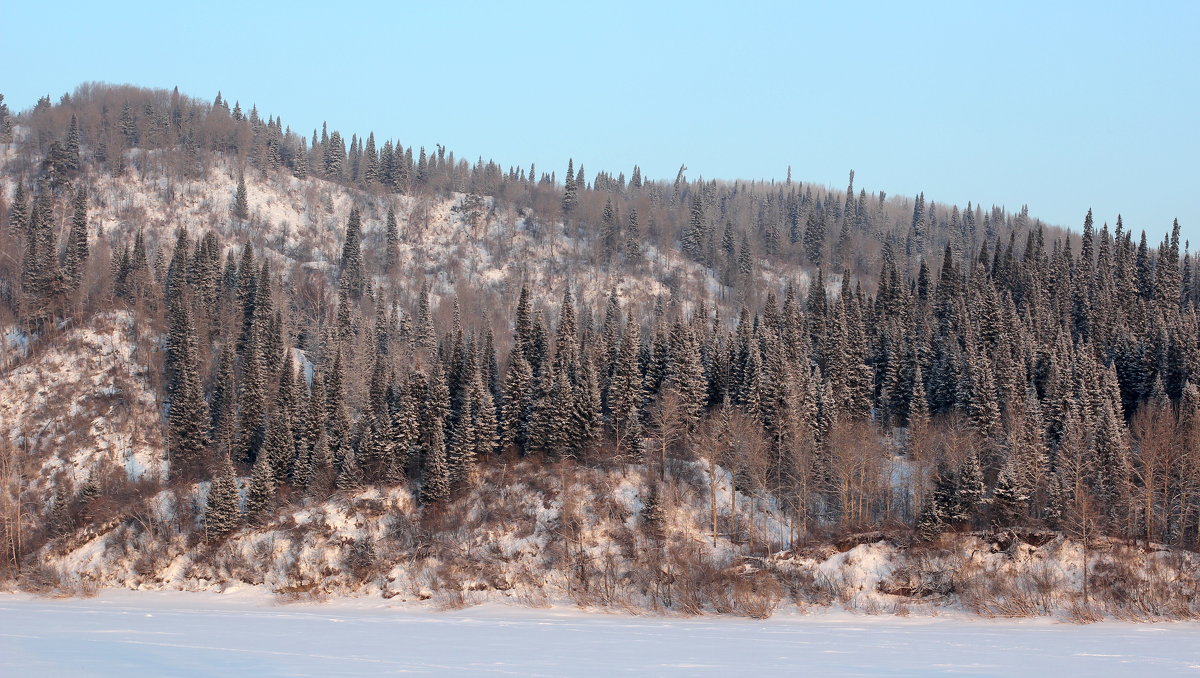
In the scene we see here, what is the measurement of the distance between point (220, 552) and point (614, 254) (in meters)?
134

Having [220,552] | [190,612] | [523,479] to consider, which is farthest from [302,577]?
[523,479]

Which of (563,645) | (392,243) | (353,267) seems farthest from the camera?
(392,243)

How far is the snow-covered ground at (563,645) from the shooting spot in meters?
26.9

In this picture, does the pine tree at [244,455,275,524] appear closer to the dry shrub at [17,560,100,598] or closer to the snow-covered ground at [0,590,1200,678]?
the dry shrub at [17,560,100,598]

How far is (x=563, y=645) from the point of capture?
112ft

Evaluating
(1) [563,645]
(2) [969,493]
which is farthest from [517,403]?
(1) [563,645]

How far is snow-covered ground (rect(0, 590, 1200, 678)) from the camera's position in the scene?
88.2 feet

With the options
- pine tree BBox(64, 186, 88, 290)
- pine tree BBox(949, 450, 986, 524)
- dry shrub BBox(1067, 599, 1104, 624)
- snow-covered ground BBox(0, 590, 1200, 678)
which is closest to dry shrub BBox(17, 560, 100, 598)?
snow-covered ground BBox(0, 590, 1200, 678)

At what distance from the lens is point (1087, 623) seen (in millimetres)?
47625

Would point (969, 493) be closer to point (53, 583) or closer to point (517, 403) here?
point (517, 403)

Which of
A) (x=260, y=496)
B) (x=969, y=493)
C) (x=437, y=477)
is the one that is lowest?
(x=260, y=496)

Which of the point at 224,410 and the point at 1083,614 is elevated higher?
the point at 224,410

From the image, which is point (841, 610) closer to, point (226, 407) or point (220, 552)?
point (220, 552)

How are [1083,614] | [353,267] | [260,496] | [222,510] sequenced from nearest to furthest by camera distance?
[1083,614], [222,510], [260,496], [353,267]
